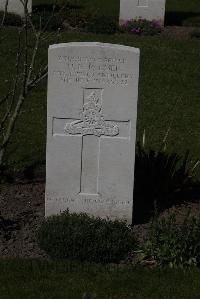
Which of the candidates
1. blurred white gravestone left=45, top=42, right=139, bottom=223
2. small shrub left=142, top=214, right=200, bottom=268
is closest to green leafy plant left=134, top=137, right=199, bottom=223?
blurred white gravestone left=45, top=42, right=139, bottom=223

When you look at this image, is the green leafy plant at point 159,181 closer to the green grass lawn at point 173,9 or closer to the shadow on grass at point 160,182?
the shadow on grass at point 160,182

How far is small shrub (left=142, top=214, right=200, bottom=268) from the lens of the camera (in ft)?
22.2

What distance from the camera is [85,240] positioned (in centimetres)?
697

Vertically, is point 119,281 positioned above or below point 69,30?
below

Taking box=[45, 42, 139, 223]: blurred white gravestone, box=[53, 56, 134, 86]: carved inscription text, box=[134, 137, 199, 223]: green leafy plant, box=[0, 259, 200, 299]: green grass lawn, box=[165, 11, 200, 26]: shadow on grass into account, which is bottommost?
box=[0, 259, 200, 299]: green grass lawn

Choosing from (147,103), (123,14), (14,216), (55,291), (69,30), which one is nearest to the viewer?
(55,291)

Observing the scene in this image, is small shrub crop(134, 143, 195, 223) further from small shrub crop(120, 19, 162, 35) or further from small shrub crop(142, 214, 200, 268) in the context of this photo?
small shrub crop(120, 19, 162, 35)

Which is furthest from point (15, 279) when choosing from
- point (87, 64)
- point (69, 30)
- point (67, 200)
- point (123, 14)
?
point (123, 14)

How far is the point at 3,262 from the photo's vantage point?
672 cm

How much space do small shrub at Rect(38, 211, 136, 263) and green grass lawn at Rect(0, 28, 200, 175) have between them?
2218mm

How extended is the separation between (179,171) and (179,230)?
1.57 meters

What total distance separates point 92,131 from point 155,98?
557 cm

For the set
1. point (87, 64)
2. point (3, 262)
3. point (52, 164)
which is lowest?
point (3, 262)

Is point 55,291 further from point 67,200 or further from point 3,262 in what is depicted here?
point 67,200
